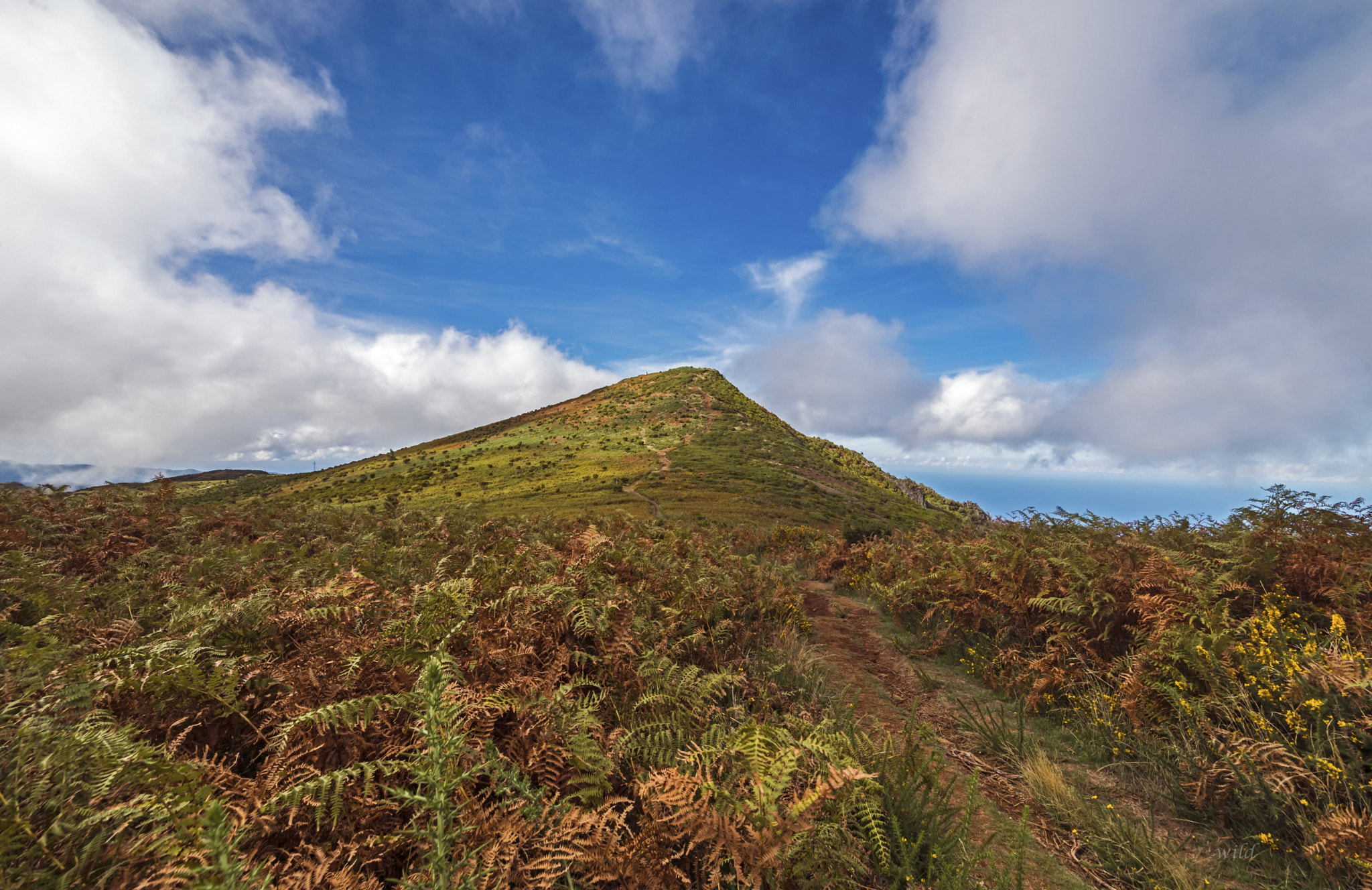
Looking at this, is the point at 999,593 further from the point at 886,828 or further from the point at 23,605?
the point at 23,605

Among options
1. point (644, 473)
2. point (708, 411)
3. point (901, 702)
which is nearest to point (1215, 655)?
point (901, 702)

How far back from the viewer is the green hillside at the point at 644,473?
40188mm

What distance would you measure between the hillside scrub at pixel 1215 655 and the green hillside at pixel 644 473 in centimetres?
1887

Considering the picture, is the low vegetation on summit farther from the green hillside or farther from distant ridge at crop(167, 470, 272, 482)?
distant ridge at crop(167, 470, 272, 482)

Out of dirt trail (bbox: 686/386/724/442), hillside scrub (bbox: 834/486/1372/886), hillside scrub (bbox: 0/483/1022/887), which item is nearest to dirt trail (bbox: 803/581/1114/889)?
hillside scrub (bbox: 834/486/1372/886)

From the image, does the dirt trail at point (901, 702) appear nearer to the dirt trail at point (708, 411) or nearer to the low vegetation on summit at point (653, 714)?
the low vegetation on summit at point (653, 714)

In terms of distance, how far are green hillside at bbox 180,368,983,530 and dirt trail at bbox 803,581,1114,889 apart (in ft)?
50.5

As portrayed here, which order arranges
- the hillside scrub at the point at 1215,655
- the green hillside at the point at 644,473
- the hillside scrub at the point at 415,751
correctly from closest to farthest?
the hillside scrub at the point at 415,751 < the hillside scrub at the point at 1215,655 < the green hillside at the point at 644,473

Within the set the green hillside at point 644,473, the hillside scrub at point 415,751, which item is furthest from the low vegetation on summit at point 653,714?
the green hillside at point 644,473

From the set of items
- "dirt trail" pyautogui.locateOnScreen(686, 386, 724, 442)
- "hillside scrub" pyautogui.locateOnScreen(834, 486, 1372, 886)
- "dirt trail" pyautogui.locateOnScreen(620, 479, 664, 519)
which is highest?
"dirt trail" pyautogui.locateOnScreen(686, 386, 724, 442)

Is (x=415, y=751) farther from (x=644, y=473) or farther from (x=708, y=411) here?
(x=708, y=411)

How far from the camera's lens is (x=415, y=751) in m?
2.75

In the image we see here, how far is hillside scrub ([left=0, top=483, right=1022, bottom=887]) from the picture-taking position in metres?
2.08

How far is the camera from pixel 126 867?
1.96 meters
